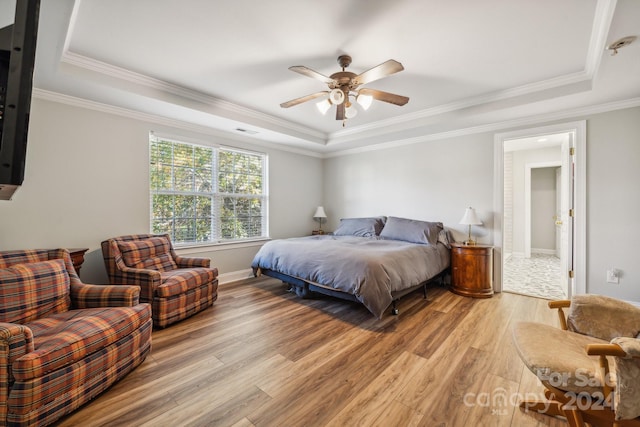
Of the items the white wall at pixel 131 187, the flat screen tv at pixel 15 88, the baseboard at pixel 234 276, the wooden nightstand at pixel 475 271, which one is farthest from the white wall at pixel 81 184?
the wooden nightstand at pixel 475 271

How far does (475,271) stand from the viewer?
3.60 metres

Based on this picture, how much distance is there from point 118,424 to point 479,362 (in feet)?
7.97

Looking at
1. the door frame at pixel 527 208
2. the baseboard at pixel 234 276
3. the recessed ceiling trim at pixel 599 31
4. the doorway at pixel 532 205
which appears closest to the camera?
the recessed ceiling trim at pixel 599 31

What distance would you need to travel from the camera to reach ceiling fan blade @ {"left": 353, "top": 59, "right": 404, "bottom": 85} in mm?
2082

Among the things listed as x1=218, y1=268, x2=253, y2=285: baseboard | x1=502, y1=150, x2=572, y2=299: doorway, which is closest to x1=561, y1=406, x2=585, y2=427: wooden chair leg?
x1=218, y1=268, x2=253, y2=285: baseboard

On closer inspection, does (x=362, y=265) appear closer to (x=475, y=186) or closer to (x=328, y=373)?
(x=328, y=373)

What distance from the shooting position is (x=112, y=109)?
10.5ft

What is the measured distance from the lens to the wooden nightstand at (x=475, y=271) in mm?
3572

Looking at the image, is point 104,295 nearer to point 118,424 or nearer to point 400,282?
point 118,424

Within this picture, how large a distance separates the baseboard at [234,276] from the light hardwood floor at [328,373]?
1132 millimetres

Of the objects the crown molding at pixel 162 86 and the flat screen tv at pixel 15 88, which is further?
the crown molding at pixel 162 86

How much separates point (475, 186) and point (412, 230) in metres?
1.13

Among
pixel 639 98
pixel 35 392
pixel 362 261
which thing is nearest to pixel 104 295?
pixel 35 392

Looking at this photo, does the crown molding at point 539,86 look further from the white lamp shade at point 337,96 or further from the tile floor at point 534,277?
the tile floor at point 534,277
